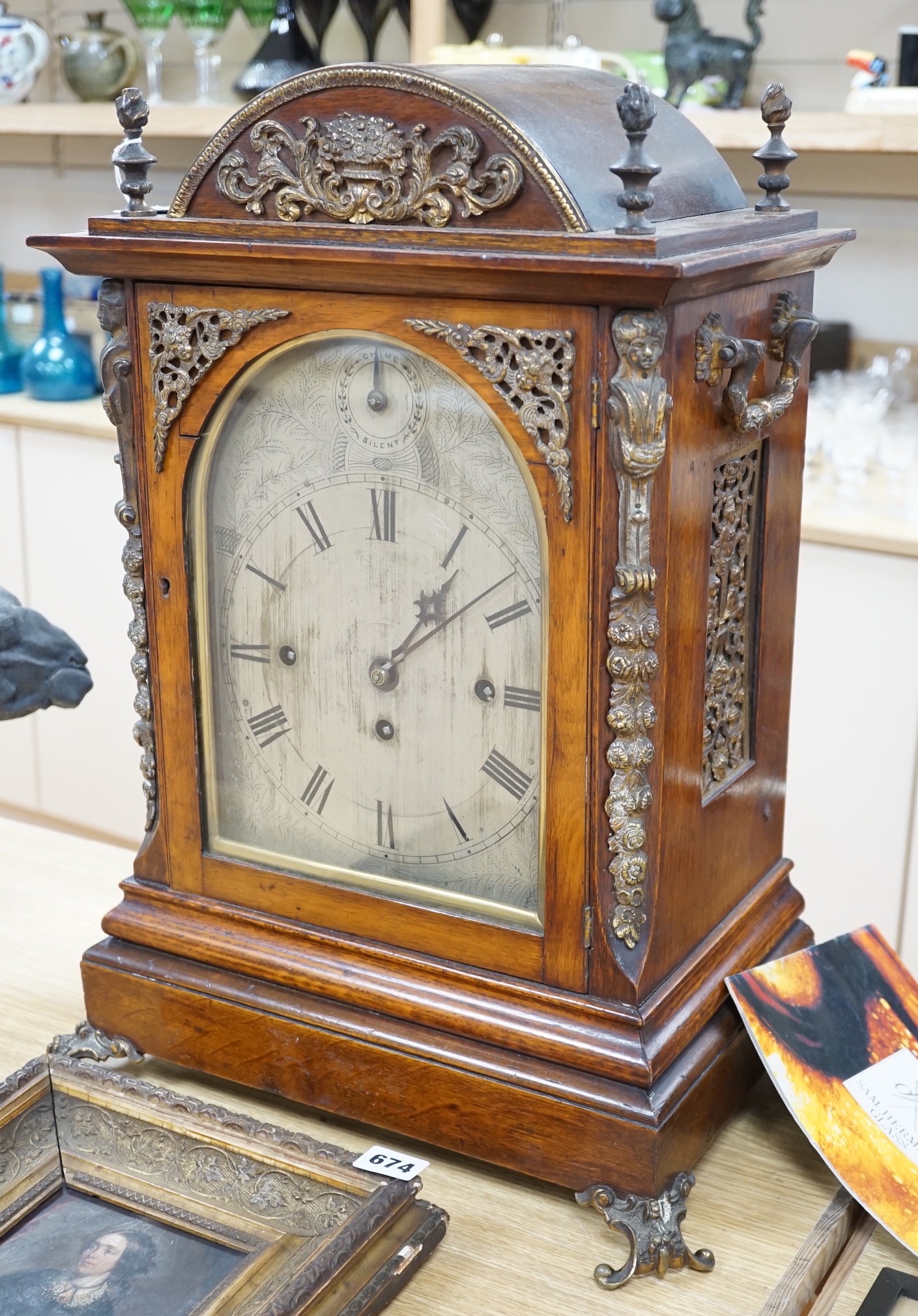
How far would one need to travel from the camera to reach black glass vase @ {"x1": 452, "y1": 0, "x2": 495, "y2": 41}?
265 centimetres

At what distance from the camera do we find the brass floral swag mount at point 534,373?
78 cm

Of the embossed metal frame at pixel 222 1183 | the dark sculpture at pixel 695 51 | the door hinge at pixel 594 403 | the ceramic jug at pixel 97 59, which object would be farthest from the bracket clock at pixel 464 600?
the ceramic jug at pixel 97 59

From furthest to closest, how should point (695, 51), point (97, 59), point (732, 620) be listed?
1. point (97, 59)
2. point (695, 51)
3. point (732, 620)

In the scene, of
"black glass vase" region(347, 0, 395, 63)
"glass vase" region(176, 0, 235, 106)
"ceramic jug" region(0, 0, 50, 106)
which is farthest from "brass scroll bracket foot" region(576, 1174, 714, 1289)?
"ceramic jug" region(0, 0, 50, 106)

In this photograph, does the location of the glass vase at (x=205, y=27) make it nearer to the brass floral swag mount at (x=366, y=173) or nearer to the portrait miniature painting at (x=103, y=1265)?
the brass floral swag mount at (x=366, y=173)

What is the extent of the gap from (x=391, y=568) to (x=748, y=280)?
27 centimetres

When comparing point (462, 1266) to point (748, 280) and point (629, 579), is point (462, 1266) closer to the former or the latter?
point (629, 579)

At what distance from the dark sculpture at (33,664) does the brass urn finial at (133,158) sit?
0.87 ft

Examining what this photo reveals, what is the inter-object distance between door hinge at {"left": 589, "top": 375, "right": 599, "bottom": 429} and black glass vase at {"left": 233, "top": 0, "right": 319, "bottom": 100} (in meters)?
2.11

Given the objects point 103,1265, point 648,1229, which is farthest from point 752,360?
point 103,1265

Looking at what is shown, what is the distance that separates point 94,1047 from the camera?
1004 millimetres

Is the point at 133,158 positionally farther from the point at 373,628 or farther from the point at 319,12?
the point at 319,12

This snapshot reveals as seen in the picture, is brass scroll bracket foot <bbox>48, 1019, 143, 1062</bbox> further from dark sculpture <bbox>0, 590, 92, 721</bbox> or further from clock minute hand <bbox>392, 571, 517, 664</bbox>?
clock minute hand <bbox>392, 571, 517, 664</bbox>

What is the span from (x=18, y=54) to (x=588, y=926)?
2.76 metres
